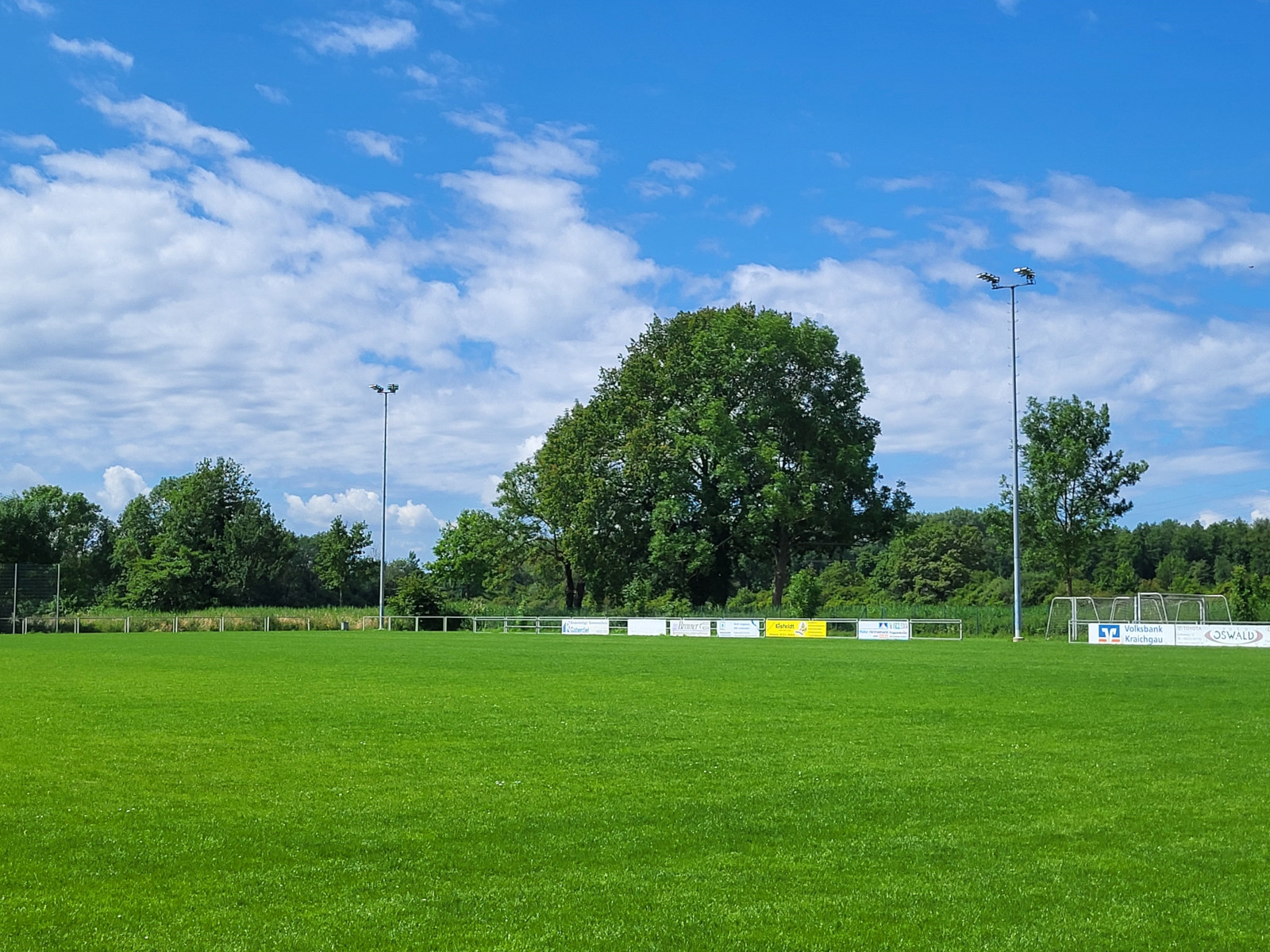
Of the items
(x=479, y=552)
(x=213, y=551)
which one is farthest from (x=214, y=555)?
(x=479, y=552)

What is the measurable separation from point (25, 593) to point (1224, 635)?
5977cm

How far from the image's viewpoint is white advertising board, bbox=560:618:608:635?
6172 centimetres

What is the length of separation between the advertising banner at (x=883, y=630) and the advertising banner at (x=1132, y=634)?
362 inches

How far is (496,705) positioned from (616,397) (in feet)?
184

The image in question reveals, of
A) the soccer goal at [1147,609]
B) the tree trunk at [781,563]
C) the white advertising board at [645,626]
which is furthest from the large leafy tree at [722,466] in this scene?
the soccer goal at [1147,609]

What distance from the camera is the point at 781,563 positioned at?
67.6 m

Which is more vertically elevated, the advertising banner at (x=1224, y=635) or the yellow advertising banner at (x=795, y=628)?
the advertising banner at (x=1224, y=635)

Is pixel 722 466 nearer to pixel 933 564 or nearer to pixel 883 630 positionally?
pixel 883 630

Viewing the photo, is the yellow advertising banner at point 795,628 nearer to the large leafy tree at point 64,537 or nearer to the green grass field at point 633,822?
the green grass field at point 633,822

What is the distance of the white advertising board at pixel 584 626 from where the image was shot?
202 ft

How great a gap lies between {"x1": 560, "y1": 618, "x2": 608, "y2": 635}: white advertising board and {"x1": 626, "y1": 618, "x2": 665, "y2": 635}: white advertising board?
1.38 m

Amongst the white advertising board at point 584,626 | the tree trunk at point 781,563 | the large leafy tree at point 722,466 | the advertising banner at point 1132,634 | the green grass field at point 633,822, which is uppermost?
the large leafy tree at point 722,466

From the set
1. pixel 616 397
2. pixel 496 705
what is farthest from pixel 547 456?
pixel 496 705

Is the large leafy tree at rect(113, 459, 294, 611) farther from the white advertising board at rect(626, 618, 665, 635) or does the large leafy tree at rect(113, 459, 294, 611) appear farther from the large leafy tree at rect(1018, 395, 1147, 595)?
the large leafy tree at rect(1018, 395, 1147, 595)
